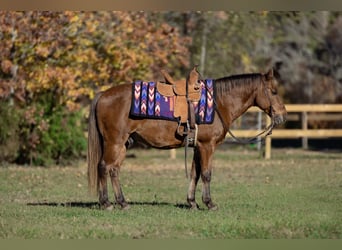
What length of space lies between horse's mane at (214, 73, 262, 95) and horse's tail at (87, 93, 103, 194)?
1801 millimetres

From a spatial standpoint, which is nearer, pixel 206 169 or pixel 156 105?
pixel 156 105

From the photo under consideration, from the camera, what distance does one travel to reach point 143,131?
10.9 m

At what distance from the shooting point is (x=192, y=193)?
1101cm

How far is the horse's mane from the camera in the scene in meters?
11.1

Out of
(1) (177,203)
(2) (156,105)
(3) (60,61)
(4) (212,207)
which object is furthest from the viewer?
(3) (60,61)

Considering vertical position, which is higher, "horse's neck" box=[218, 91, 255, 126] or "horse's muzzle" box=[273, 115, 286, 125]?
"horse's neck" box=[218, 91, 255, 126]

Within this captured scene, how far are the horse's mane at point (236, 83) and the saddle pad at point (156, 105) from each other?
29 centimetres

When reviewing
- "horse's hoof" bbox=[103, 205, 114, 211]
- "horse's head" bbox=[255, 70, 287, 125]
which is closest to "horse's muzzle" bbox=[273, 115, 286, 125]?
"horse's head" bbox=[255, 70, 287, 125]

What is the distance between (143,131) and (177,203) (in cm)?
160

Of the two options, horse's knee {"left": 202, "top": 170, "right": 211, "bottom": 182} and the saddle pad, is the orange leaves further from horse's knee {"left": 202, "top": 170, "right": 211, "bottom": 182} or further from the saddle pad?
horse's knee {"left": 202, "top": 170, "right": 211, "bottom": 182}

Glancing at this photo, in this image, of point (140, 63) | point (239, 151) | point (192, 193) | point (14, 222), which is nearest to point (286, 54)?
point (239, 151)

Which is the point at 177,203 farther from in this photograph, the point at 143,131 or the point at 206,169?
the point at 143,131

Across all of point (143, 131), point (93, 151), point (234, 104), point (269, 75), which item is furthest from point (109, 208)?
point (269, 75)

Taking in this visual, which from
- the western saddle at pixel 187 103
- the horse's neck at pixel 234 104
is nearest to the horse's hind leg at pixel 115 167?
the western saddle at pixel 187 103
